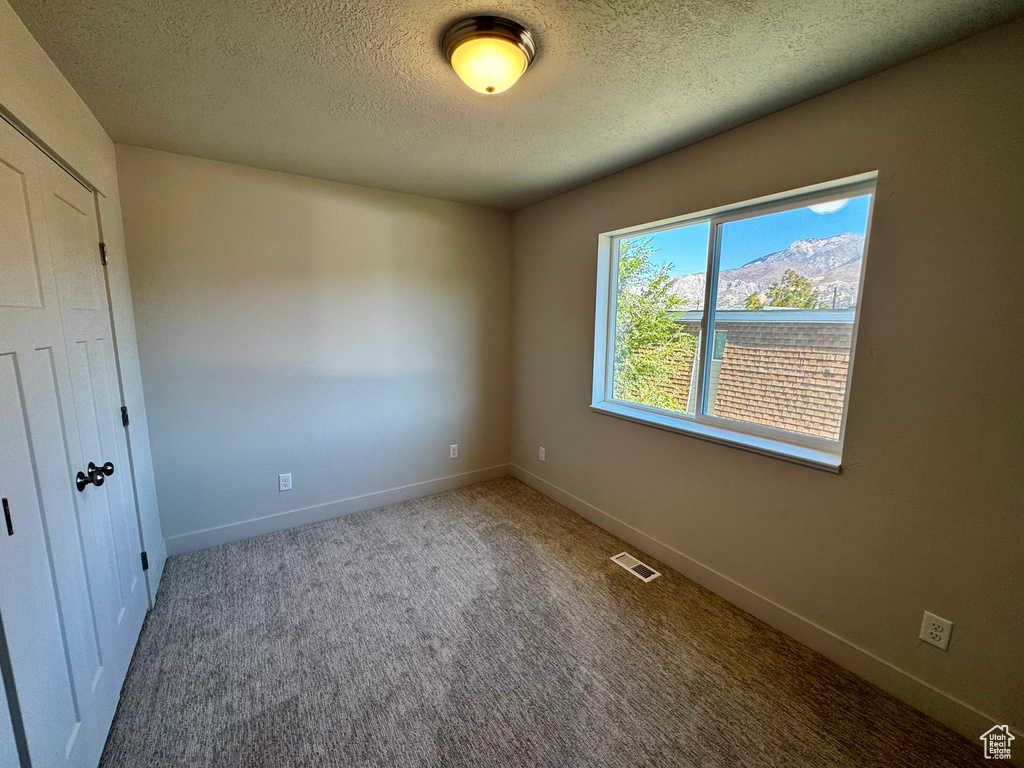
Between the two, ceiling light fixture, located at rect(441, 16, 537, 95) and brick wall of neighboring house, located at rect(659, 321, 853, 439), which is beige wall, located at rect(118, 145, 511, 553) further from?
brick wall of neighboring house, located at rect(659, 321, 853, 439)

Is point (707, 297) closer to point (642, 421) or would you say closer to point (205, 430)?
point (642, 421)

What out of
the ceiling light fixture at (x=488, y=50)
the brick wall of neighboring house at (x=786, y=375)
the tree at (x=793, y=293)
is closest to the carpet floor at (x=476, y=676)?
the brick wall of neighboring house at (x=786, y=375)

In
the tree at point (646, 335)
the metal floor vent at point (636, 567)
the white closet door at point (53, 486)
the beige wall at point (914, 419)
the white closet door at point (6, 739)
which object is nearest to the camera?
the white closet door at point (6, 739)

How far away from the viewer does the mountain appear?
1.73 meters

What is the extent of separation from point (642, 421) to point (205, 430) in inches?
107

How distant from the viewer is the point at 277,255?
2.59 meters

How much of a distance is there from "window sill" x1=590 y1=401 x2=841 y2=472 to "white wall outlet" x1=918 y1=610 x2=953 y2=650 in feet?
1.90

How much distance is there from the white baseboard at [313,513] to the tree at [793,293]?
2593mm

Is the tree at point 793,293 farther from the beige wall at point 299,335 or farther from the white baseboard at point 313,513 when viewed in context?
the white baseboard at point 313,513

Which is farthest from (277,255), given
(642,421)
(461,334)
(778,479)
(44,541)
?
(778,479)

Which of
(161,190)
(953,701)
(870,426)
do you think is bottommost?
(953,701)

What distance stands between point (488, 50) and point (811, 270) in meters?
1.65

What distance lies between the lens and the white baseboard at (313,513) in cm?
253

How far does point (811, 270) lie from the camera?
1854mm
